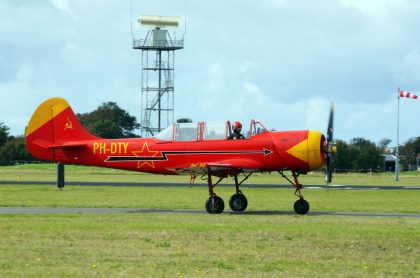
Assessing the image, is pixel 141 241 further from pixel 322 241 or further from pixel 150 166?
pixel 150 166

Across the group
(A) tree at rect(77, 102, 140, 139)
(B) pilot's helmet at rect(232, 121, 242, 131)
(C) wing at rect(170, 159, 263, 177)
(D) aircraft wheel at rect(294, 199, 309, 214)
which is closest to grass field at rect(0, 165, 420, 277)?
(D) aircraft wheel at rect(294, 199, 309, 214)

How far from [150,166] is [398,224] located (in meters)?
10.2

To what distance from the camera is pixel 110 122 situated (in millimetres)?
154250

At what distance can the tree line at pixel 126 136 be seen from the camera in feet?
420

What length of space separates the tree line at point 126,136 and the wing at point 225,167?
82543mm

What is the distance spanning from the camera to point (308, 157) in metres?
30.7

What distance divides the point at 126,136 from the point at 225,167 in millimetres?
127525

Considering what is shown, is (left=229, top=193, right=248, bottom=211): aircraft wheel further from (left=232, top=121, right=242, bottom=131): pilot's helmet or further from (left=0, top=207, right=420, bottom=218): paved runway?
(left=232, top=121, right=242, bottom=131): pilot's helmet

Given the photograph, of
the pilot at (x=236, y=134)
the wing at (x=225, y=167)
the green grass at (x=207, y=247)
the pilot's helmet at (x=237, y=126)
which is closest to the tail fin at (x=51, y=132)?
the wing at (x=225, y=167)

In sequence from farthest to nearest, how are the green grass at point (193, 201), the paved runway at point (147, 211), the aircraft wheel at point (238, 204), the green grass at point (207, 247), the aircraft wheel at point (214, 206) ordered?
the green grass at point (193, 201)
the aircraft wheel at point (238, 204)
the aircraft wheel at point (214, 206)
the paved runway at point (147, 211)
the green grass at point (207, 247)

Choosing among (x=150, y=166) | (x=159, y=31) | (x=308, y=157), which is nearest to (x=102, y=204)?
(x=150, y=166)

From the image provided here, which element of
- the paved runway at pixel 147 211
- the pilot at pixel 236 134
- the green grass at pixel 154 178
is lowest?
the paved runway at pixel 147 211

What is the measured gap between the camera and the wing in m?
31.1

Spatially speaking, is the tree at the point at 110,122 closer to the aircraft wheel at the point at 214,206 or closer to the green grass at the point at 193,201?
the green grass at the point at 193,201
